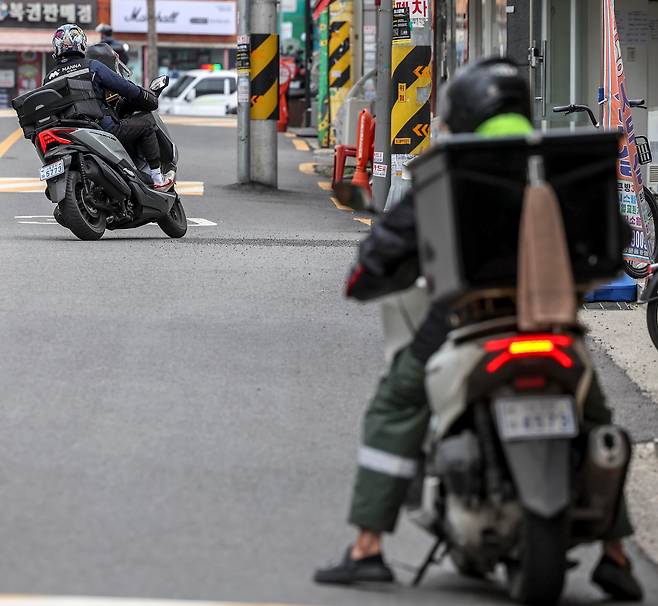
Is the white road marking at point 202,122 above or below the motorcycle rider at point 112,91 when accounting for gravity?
below

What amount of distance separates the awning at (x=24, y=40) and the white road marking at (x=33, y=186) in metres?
37.9

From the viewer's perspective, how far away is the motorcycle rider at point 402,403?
4.91 m

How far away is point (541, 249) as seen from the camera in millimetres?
4629

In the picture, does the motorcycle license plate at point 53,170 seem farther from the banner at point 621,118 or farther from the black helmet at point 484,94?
the black helmet at point 484,94

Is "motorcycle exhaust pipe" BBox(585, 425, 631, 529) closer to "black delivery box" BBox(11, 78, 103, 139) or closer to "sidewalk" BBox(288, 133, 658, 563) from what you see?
"sidewalk" BBox(288, 133, 658, 563)

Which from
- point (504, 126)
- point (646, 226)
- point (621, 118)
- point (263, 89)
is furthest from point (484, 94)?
point (263, 89)

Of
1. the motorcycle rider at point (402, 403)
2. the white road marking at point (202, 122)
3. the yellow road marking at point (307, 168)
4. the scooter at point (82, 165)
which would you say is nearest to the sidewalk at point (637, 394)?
the motorcycle rider at point (402, 403)

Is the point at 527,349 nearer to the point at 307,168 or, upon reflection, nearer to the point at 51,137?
the point at 51,137

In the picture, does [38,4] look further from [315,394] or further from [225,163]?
[315,394]

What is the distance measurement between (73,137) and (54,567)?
8647mm

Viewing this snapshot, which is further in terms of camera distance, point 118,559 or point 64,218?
point 64,218

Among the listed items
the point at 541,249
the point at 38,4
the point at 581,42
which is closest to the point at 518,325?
the point at 541,249

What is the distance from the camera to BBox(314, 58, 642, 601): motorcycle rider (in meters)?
4.91

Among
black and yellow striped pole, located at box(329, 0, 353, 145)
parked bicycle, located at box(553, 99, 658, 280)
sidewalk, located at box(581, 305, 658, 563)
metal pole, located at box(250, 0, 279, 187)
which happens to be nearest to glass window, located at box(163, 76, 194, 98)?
black and yellow striped pole, located at box(329, 0, 353, 145)
